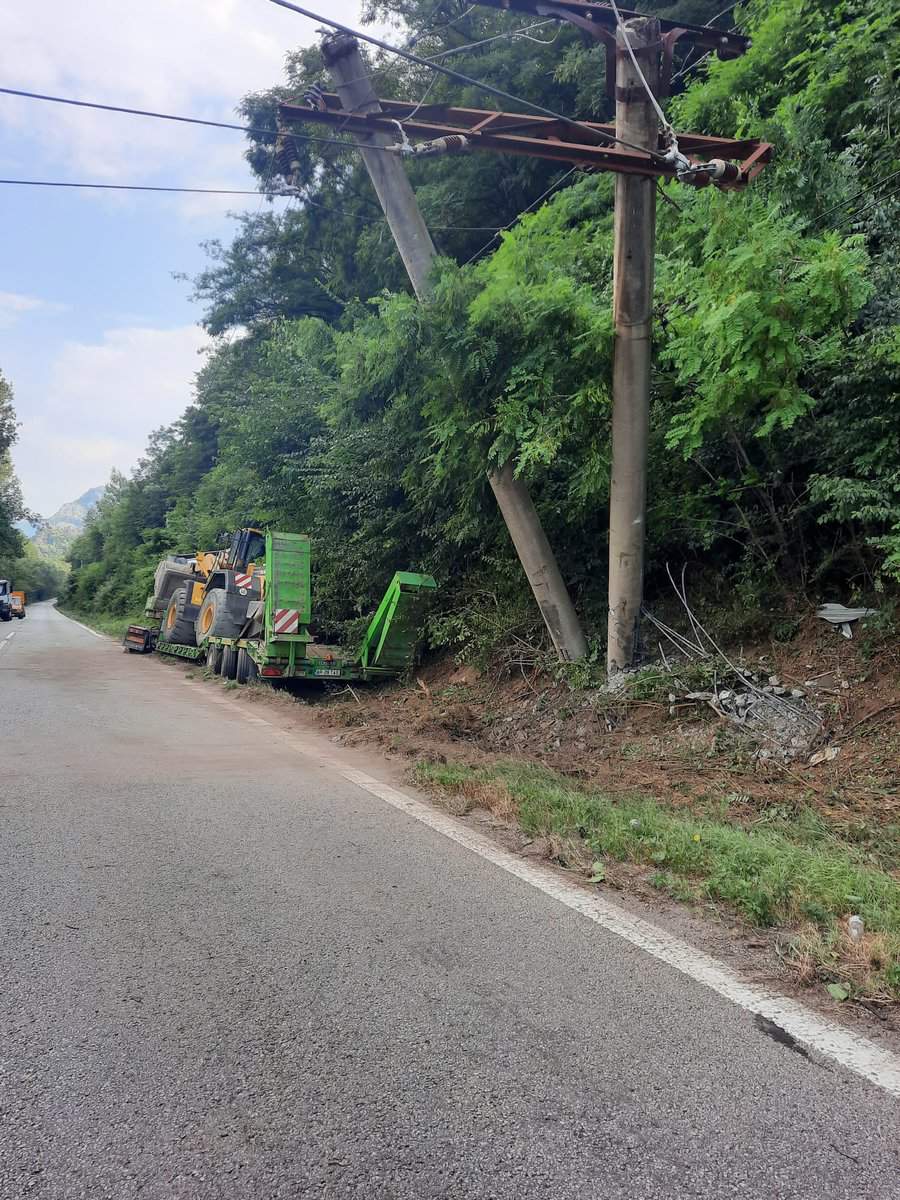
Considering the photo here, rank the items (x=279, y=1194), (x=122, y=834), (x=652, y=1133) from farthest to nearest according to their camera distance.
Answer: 1. (x=122, y=834)
2. (x=652, y=1133)
3. (x=279, y=1194)

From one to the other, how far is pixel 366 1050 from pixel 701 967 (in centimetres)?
157

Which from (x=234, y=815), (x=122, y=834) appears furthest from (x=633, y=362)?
(x=122, y=834)

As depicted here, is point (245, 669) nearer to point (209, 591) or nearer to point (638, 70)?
point (209, 591)

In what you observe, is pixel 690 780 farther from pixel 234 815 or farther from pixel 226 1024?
pixel 226 1024

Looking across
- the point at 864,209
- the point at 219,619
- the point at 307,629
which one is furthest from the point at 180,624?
the point at 864,209

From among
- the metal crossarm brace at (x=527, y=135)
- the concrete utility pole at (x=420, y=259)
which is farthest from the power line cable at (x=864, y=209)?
the concrete utility pole at (x=420, y=259)

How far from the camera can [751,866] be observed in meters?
4.59

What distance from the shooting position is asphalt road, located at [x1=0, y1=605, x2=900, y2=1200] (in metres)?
2.25

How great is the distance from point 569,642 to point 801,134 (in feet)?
19.4

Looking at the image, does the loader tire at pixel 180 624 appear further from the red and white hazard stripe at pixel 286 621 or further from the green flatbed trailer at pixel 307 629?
the red and white hazard stripe at pixel 286 621

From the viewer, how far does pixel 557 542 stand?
36.7ft

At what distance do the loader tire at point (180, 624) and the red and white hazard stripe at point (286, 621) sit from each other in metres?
8.35

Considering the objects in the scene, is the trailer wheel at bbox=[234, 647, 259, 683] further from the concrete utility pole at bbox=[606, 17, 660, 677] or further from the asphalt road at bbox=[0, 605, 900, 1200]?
the asphalt road at bbox=[0, 605, 900, 1200]

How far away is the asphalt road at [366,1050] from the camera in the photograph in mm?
2252
